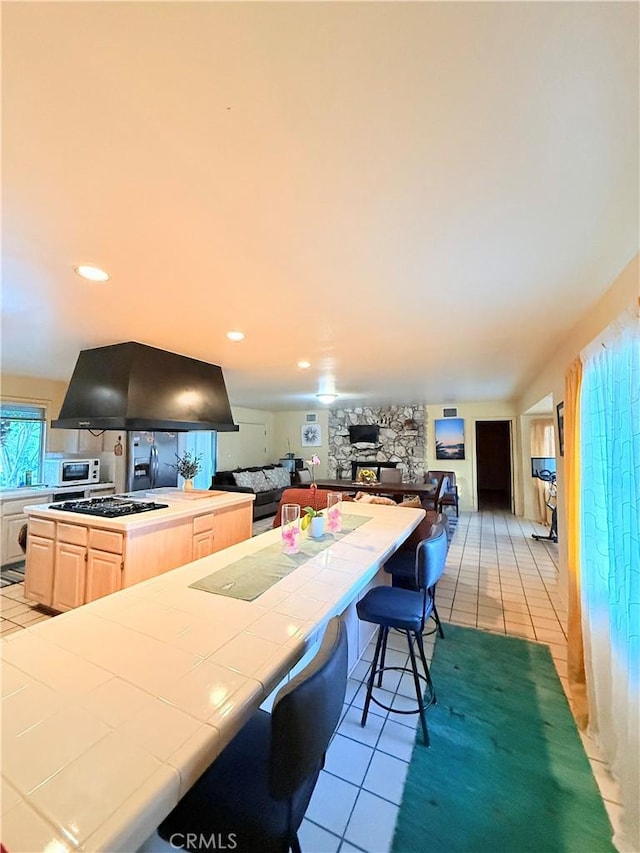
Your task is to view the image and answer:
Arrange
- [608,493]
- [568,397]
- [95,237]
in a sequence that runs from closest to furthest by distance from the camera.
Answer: [95,237]
[608,493]
[568,397]

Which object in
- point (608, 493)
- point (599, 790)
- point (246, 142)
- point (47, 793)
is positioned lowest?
point (599, 790)

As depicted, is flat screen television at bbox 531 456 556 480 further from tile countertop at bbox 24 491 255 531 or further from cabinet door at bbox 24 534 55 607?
cabinet door at bbox 24 534 55 607

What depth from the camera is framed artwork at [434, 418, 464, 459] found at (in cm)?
760

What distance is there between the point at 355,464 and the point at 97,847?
817 cm

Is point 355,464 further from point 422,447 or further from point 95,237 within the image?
point 95,237

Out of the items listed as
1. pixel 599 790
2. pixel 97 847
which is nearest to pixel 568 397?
pixel 599 790

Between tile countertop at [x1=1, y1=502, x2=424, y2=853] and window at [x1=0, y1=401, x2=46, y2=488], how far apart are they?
452 cm

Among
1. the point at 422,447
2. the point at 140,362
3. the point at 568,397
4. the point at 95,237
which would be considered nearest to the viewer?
the point at 95,237

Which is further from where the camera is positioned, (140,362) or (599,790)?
(140,362)

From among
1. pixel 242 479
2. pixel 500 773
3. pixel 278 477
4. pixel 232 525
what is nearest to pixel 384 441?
pixel 278 477

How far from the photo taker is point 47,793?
57 cm

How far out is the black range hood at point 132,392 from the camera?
2.87 meters

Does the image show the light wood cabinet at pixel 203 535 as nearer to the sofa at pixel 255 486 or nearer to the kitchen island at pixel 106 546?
the kitchen island at pixel 106 546
